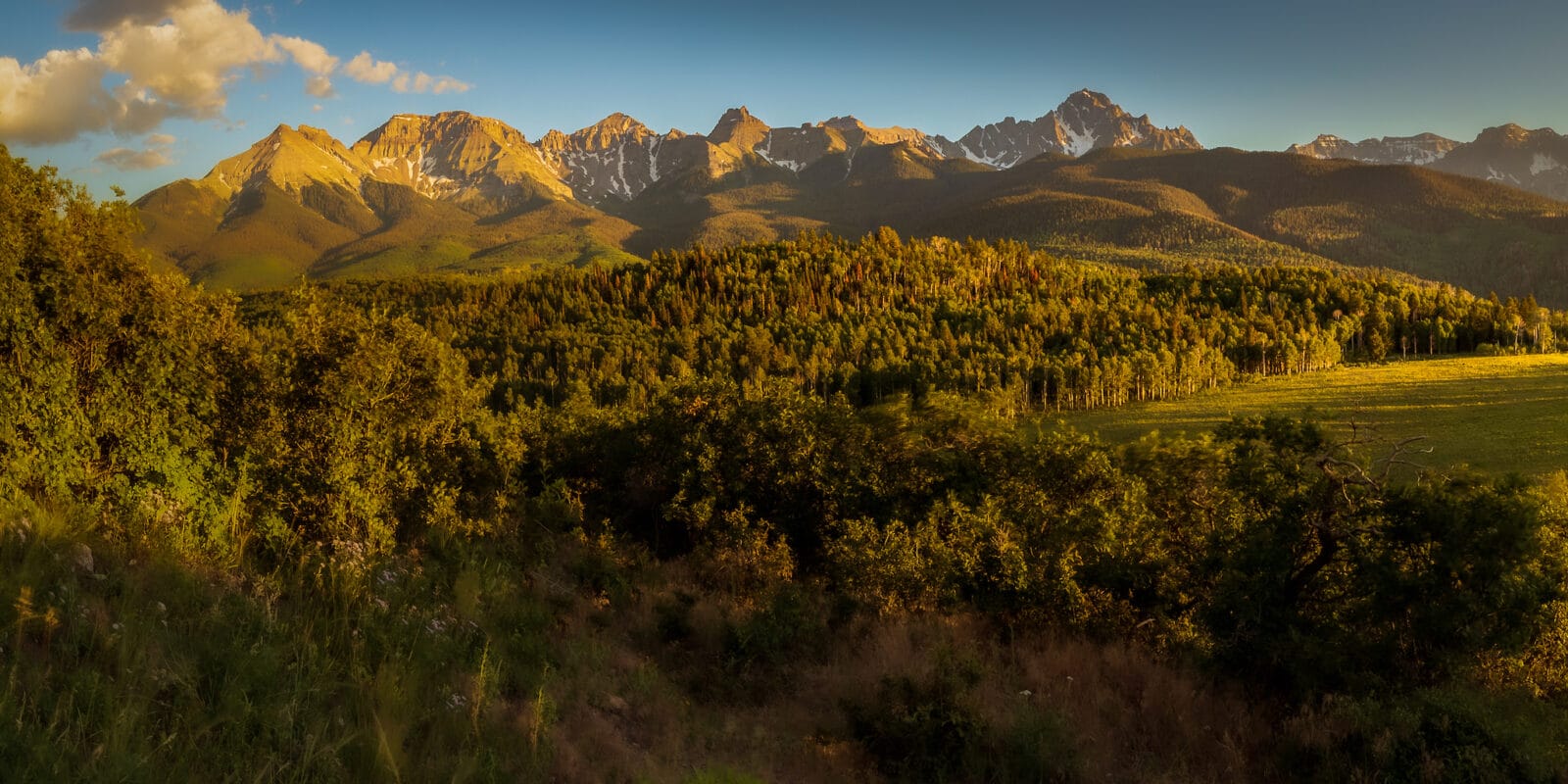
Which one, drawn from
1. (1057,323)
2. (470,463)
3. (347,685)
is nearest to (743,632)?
(347,685)

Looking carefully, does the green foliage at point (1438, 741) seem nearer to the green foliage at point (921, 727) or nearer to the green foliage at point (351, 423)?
the green foliage at point (921, 727)

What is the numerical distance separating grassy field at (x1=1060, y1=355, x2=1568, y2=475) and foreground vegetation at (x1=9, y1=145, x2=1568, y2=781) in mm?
70995

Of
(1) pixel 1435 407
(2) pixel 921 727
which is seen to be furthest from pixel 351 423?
(1) pixel 1435 407

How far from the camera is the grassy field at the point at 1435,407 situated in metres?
89.4

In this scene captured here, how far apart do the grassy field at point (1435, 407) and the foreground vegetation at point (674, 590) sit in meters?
71.0

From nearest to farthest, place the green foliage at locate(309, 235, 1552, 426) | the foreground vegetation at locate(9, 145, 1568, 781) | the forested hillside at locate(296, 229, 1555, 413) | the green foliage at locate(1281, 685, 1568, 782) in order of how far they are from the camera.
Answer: the foreground vegetation at locate(9, 145, 1568, 781) < the green foliage at locate(1281, 685, 1568, 782) < the green foliage at locate(309, 235, 1552, 426) < the forested hillside at locate(296, 229, 1555, 413)

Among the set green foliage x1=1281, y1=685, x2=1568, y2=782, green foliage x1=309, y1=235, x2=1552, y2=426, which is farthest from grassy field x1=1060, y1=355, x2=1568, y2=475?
green foliage x1=1281, y1=685, x2=1568, y2=782

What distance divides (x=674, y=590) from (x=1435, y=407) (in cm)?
14423

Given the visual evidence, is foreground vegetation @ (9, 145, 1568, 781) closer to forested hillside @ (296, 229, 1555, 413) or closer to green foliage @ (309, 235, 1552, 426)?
green foliage @ (309, 235, 1552, 426)

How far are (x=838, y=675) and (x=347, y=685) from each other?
35.4ft

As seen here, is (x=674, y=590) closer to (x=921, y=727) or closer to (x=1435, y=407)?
(x=921, y=727)

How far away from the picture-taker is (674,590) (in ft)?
76.2

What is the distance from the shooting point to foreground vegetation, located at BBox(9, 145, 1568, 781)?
32.8ft

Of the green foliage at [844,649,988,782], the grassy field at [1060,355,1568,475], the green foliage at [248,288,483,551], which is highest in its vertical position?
the green foliage at [248,288,483,551]
